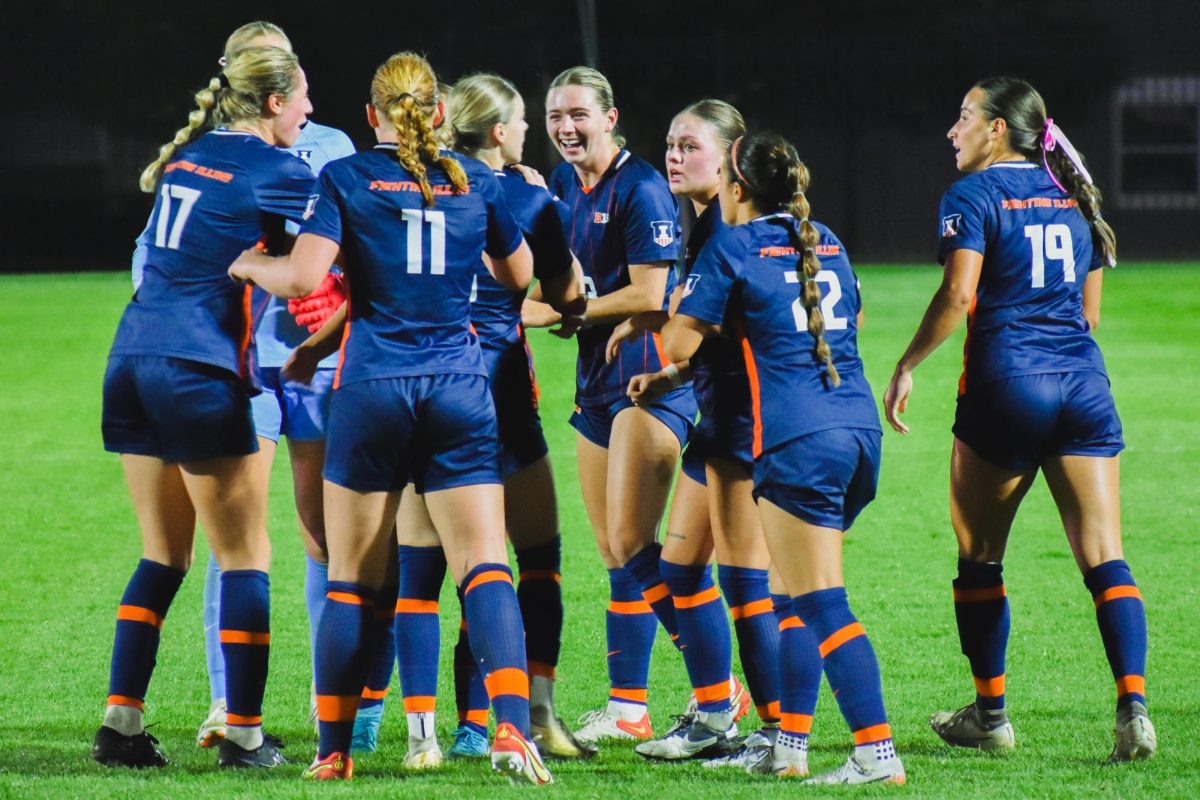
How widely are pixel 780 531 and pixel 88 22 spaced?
25.6 metres

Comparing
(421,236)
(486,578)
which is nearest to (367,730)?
(486,578)

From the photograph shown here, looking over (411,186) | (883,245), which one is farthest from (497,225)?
(883,245)

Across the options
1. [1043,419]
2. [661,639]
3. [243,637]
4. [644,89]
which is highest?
[644,89]

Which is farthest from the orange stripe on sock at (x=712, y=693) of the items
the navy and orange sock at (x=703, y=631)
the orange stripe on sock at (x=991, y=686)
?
the orange stripe on sock at (x=991, y=686)

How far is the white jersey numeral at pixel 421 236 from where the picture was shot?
4.00m

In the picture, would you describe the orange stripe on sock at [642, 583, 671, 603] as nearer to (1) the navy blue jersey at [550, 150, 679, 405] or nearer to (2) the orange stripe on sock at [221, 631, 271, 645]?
(1) the navy blue jersey at [550, 150, 679, 405]

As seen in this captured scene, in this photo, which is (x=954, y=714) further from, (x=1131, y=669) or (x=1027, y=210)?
(x=1027, y=210)

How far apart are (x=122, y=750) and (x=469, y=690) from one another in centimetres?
99

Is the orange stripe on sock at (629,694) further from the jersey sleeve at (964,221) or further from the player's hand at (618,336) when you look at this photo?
the jersey sleeve at (964,221)

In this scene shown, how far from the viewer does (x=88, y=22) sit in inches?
1063

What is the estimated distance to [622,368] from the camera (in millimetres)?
5047

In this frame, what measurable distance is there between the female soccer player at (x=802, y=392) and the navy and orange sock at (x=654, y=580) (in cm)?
79

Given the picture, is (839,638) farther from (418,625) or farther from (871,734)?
(418,625)

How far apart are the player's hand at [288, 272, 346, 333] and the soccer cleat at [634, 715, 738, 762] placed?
63.9 inches
